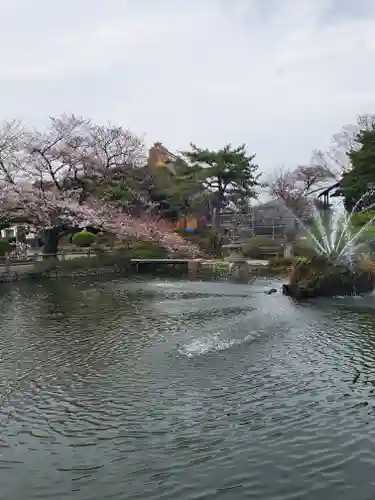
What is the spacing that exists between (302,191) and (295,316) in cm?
3750

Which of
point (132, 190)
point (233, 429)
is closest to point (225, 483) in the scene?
point (233, 429)

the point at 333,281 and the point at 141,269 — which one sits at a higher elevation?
the point at 333,281

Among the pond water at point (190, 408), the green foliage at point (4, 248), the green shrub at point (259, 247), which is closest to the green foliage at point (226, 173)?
the green shrub at point (259, 247)

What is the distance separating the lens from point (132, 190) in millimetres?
33844

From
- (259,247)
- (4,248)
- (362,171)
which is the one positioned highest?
(362,171)

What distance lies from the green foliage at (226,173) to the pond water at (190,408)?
24.0 meters

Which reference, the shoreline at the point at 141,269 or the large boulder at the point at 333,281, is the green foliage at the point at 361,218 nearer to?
the shoreline at the point at 141,269

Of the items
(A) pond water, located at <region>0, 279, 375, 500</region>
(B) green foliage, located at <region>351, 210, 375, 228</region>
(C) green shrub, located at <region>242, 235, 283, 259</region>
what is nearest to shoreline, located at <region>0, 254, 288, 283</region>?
(C) green shrub, located at <region>242, 235, 283, 259</region>

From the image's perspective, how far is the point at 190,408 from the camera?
7012 millimetres

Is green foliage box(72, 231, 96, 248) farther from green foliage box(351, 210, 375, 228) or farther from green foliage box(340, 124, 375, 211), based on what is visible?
green foliage box(340, 124, 375, 211)

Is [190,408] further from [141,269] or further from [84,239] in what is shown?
[84,239]

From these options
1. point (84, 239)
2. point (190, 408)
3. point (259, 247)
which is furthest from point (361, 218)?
point (190, 408)

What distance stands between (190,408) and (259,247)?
27.4m

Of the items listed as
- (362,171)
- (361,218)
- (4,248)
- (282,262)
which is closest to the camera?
(282,262)
